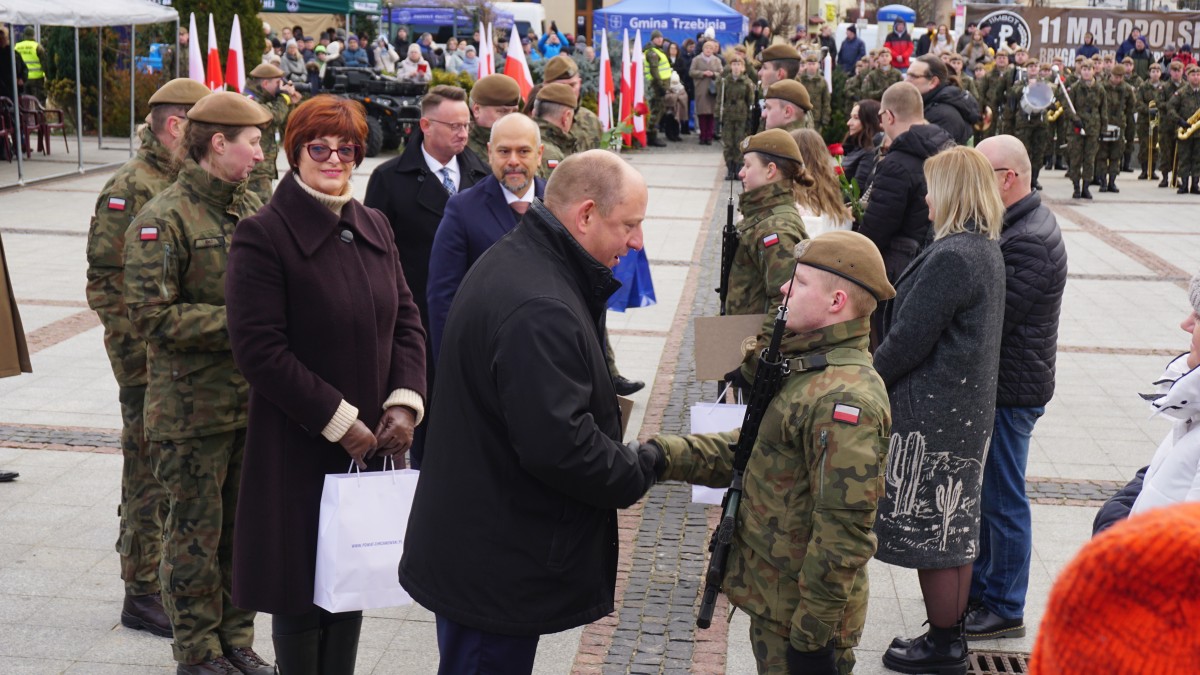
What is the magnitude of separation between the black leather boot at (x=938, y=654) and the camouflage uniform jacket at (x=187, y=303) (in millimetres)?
2479

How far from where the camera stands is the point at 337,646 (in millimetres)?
3889

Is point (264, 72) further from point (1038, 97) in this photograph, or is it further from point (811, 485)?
point (811, 485)

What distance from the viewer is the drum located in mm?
20172

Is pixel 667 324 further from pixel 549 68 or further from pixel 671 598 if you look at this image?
pixel 671 598

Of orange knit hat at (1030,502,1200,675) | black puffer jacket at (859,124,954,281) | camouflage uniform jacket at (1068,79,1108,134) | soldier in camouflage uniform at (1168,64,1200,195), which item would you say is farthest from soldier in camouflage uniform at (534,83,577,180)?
soldier in camouflage uniform at (1168,64,1200,195)

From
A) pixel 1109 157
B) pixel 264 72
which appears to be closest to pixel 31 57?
pixel 264 72

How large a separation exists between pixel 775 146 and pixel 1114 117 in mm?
17202

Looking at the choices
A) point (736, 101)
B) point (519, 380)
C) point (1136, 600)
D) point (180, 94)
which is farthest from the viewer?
point (736, 101)

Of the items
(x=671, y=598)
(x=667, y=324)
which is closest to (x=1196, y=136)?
(x=667, y=324)

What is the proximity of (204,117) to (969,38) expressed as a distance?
26.4m

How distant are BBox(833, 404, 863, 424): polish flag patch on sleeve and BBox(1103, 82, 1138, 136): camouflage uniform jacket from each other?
18957mm

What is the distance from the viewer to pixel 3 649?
15.0 ft

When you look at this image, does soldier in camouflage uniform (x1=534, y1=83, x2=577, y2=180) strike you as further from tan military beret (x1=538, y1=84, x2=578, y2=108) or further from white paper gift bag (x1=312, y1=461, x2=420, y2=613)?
white paper gift bag (x1=312, y1=461, x2=420, y2=613)

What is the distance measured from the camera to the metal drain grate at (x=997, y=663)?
4.65m
